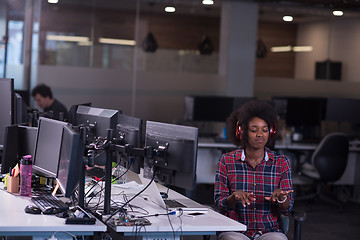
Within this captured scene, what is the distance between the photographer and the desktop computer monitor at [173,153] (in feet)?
10.1

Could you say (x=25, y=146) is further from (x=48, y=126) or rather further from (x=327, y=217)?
(x=327, y=217)

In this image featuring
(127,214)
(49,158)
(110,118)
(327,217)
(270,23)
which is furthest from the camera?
(270,23)

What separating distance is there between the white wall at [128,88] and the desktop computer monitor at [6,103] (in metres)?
4.28

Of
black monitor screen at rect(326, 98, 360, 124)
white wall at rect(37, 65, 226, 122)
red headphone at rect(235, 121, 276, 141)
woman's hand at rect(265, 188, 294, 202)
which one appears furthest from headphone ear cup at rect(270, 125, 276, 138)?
white wall at rect(37, 65, 226, 122)

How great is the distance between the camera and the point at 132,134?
11.2ft

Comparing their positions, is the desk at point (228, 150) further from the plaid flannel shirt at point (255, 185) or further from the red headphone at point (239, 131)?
the plaid flannel shirt at point (255, 185)

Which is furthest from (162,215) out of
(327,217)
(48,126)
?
(327,217)

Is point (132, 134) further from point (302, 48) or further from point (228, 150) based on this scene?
point (302, 48)

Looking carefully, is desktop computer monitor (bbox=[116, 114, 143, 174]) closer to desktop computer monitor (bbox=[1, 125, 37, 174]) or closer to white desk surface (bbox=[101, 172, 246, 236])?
white desk surface (bbox=[101, 172, 246, 236])

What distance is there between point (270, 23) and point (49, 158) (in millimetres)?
7338

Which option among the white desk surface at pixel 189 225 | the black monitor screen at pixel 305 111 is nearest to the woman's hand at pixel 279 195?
the white desk surface at pixel 189 225

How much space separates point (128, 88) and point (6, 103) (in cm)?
478

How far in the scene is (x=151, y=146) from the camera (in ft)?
10.8

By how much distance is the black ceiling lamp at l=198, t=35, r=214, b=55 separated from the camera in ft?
33.0
